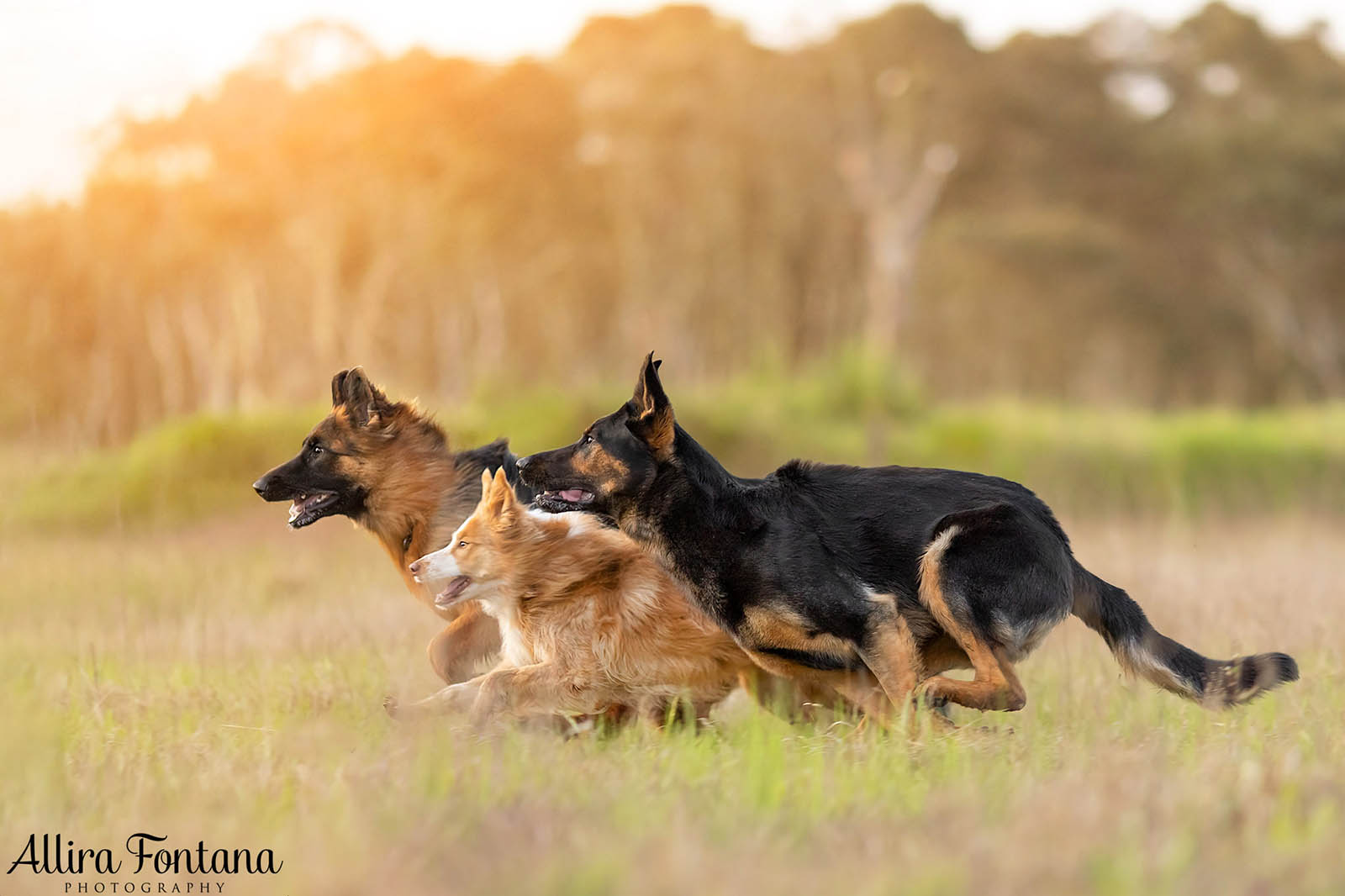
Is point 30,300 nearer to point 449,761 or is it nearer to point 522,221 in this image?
point 522,221

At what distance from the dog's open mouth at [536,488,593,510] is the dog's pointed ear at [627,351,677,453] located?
38 cm

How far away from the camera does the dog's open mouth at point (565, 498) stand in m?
6.20

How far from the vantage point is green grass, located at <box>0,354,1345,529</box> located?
57.9 ft

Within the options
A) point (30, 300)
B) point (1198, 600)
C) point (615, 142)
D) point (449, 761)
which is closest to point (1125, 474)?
point (1198, 600)

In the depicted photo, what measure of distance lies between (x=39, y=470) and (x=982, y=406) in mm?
14423

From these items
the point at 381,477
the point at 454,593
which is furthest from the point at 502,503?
the point at 381,477

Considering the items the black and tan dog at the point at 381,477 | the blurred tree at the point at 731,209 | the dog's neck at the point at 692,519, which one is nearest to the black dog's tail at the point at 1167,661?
the dog's neck at the point at 692,519

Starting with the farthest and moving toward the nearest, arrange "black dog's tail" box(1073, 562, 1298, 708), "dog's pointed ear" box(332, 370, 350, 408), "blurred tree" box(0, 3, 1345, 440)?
1. "blurred tree" box(0, 3, 1345, 440)
2. "dog's pointed ear" box(332, 370, 350, 408)
3. "black dog's tail" box(1073, 562, 1298, 708)

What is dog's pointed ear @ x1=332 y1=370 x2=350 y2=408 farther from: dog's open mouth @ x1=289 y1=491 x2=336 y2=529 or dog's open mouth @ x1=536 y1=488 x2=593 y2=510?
dog's open mouth @ x1=536 y1=488 x2=593 y2=510

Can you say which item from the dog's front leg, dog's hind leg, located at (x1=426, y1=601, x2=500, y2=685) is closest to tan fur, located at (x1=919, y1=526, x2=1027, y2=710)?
the dog's front leg

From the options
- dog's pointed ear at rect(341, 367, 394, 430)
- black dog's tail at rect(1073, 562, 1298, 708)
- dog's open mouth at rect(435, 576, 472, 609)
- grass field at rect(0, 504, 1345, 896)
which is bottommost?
grass field at rect(0, 504, 1345, 896)

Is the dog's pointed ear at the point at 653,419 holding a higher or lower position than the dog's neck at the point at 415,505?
higher

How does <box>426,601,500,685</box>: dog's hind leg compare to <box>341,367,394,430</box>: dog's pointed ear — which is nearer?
<box>426,601,500,685</box>: dog's hind leg

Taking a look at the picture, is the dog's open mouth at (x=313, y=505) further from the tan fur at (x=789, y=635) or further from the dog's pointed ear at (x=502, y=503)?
the tan fur at (x=789, y=635)
